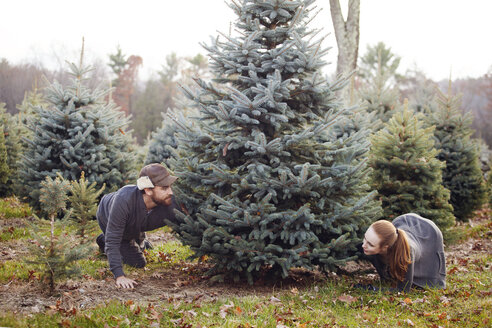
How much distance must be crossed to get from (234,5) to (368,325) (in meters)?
4.09

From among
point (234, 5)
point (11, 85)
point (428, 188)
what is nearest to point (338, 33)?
point (428, 188)

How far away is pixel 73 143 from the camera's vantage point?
751cm

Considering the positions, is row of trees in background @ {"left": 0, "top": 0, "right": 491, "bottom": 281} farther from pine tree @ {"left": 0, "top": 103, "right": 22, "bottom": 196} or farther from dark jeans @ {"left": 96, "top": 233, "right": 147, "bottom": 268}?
pine tree @ {"left": 0, "top": 103, "right": 22, "bottom": 196}

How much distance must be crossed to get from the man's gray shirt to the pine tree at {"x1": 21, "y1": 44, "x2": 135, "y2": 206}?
7.89ft

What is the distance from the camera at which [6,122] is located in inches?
427

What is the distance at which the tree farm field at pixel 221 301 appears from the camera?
142 inches

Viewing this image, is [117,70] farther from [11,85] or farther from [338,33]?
[338,33]

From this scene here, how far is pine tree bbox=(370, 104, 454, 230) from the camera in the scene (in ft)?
22.1

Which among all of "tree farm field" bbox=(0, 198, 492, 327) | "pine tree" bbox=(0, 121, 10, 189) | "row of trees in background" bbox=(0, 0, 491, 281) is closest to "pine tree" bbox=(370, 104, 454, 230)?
"row of trees in background" bbox=(0, 0, 491, 281)

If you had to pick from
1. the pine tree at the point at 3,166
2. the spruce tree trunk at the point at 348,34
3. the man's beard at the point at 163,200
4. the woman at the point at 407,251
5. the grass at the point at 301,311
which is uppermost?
the spruce tree trunk at the point at 348,34

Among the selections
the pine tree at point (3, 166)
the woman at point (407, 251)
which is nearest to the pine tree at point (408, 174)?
the woman at point (407, 251)

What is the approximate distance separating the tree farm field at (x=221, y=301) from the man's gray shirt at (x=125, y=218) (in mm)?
401

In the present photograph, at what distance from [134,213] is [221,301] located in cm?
157

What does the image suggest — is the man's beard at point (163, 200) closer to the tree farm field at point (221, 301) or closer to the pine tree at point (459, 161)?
the tree farm field at point (221, 301)
